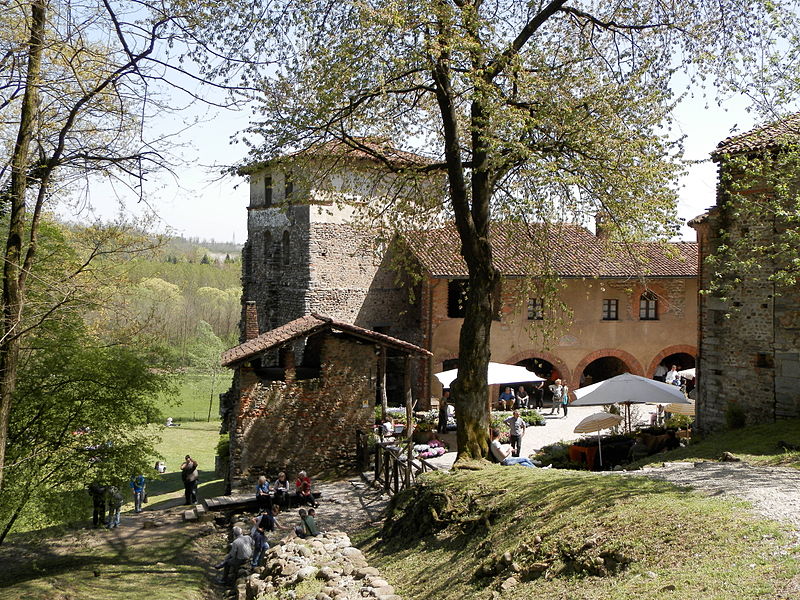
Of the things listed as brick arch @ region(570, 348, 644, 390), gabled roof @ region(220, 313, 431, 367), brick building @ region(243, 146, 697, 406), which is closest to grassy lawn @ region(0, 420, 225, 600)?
gabled roof @ region(220, 313, 431, 367)

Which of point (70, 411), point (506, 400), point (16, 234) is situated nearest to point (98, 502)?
point (70, 411)

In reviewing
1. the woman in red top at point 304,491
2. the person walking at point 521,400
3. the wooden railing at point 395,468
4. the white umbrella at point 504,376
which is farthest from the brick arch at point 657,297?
the woman in red top at point 304,491

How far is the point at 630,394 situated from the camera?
56.9ft

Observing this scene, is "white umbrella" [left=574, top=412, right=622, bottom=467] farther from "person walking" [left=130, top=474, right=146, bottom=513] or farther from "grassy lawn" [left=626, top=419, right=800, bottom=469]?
"person walking" [left=130, top=474, right=146, bottom=513]

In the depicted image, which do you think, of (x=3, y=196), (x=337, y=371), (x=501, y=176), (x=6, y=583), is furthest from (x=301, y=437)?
(x=3, y=196)

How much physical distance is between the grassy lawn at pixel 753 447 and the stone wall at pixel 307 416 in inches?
270

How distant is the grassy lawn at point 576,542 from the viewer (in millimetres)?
6852

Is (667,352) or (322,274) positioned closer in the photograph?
(322,274)

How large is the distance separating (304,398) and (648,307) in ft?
59.3

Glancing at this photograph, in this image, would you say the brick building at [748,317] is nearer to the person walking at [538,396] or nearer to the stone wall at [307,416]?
the stone wall at [307,416]

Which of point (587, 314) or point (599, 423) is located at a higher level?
point (587, 314)

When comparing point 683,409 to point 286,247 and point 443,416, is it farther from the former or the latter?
point 286,247

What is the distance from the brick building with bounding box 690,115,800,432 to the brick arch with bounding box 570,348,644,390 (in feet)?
38.5

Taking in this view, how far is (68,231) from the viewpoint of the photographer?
626 inches
